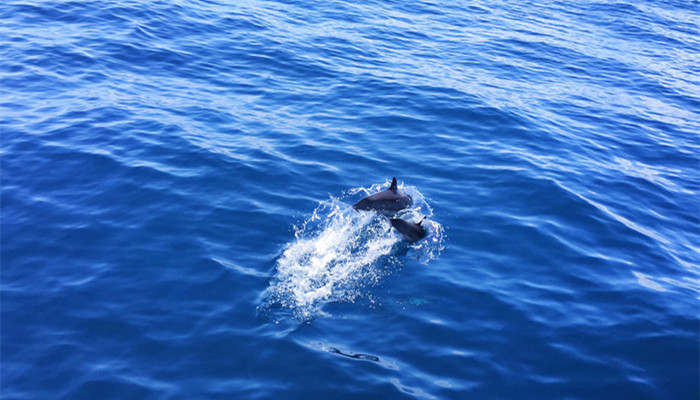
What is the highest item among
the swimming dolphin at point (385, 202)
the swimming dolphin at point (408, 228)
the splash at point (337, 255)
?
the swimming dolphin at point (385, 202)

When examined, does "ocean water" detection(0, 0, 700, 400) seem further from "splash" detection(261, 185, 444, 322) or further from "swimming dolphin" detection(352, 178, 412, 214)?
"swimming dolphin" detection(352, 178, 412, 214)

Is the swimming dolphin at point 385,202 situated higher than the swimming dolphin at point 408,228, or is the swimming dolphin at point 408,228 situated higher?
the swimming dolphin at point 385,202

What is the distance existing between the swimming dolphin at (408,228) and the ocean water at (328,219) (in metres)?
0.31

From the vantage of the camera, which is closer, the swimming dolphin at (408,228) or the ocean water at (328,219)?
the ocean water at (328,219)

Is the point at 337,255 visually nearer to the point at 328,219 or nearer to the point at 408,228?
the point at 328,219

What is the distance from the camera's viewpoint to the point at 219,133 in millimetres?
17750

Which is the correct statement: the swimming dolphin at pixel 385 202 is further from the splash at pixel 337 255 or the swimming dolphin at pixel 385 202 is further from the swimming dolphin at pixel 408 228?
the swimming dolphin at pixel 408 228

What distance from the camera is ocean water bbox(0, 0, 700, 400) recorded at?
984 cm

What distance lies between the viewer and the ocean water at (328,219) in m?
9.84

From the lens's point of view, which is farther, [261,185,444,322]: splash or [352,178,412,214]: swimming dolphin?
[352,178,412,214]: swimming dolphin

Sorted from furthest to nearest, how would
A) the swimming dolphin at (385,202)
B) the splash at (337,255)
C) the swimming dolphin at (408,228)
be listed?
1. the swimming dolphin at (385,202)
2. the swimming dolphin at (408,228)
3. the splash at (337,255)

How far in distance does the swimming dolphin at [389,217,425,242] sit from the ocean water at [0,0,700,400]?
31 centimetres

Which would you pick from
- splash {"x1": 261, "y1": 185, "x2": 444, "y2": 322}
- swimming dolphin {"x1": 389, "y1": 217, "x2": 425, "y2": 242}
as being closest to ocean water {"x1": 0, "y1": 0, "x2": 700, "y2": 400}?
splash {"x1": 261, "y1": 185, "x2": 444, "y2": 322}

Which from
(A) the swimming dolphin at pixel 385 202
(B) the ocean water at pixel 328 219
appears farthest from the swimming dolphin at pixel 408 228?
(A) the swimming dolphin at pixel 385 202
